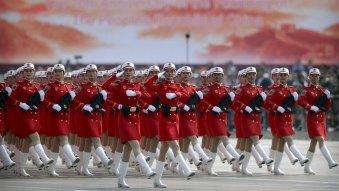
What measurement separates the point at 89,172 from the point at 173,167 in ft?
5.41

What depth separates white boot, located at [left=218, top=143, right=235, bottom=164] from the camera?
2711cm

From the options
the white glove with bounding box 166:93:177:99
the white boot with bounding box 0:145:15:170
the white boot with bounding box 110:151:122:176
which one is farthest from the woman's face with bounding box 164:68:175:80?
the white boot with bounding box 0:145:15:170

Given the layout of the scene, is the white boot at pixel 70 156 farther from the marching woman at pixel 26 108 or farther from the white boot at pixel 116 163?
the white boot at pixel 116 163

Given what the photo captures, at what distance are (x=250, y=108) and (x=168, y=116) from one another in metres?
3.46

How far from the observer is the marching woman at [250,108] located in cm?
2702

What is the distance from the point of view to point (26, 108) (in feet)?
86.5

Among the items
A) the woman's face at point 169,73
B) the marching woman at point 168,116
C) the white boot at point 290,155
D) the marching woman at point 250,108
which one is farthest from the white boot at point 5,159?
the white boot at point 290,155

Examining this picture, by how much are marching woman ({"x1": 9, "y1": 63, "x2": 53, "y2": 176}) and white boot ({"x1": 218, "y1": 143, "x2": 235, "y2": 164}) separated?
381 cm

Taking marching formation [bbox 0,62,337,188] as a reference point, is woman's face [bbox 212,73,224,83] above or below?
above

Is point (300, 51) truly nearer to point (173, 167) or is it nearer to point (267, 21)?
point (267, 21)

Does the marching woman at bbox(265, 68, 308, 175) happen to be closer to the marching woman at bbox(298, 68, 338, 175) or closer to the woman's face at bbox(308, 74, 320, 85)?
the marching woman at bbox(298, 68, 338, 175)

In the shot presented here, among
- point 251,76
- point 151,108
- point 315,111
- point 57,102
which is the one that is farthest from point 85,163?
point 315,111

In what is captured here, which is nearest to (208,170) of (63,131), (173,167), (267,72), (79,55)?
(173,167)

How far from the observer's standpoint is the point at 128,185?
931 inches
